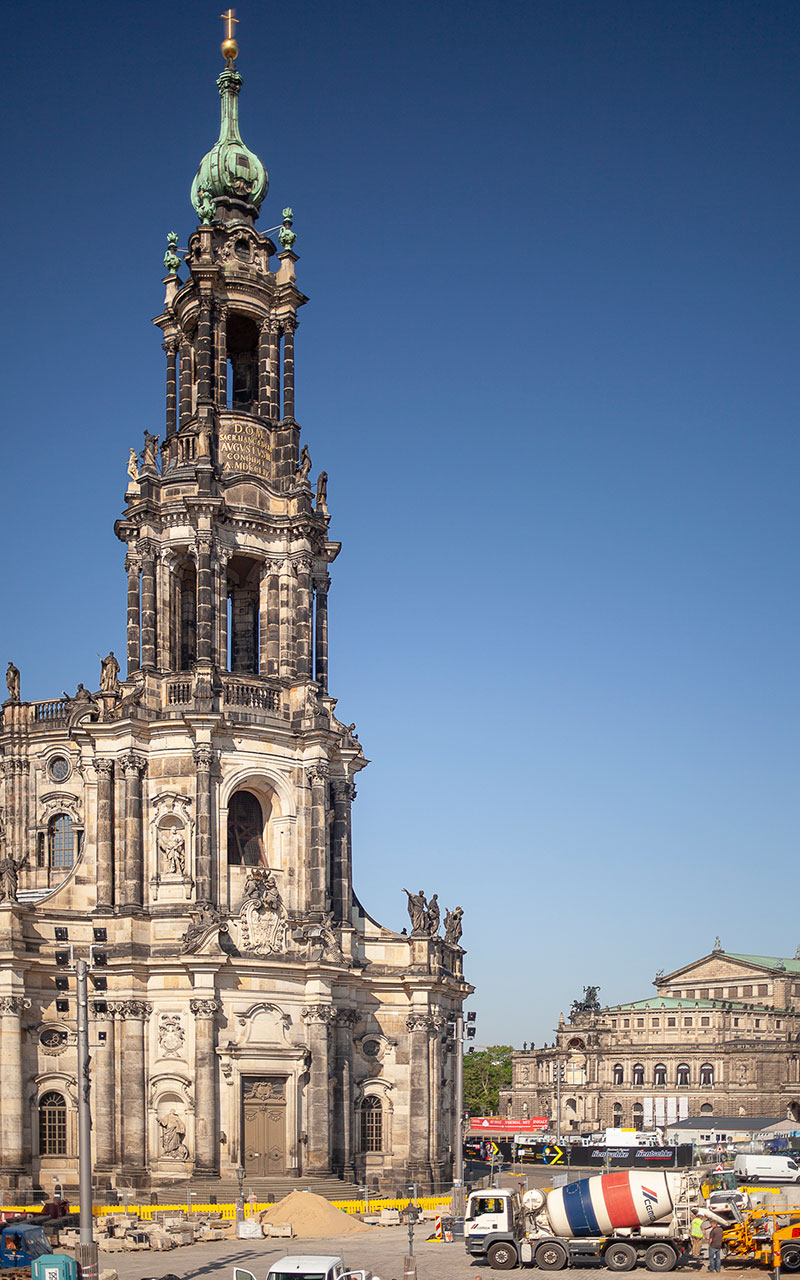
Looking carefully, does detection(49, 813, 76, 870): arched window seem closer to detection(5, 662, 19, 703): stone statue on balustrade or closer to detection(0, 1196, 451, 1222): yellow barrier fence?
detection(5, 662, 19, 703): stone statue on balustrade

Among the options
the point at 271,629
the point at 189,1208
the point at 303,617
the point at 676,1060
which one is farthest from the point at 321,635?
the point at 676,1060

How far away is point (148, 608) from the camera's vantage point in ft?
218

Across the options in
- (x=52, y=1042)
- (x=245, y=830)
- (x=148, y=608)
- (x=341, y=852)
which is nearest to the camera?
(x=52, y=1042)

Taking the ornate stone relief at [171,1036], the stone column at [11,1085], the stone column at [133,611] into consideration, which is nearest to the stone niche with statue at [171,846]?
the ornate stone relief at [171,1036]

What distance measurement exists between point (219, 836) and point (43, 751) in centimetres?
1782

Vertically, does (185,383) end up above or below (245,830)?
above

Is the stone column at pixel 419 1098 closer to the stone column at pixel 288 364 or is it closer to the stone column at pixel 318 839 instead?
the stone column at pixel 318 839

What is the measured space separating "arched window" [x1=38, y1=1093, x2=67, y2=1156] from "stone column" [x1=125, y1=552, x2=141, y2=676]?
58.6 feet

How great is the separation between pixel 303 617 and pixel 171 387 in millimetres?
13438

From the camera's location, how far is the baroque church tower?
2367 inches

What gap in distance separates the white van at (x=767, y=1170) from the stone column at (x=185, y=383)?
141 feet

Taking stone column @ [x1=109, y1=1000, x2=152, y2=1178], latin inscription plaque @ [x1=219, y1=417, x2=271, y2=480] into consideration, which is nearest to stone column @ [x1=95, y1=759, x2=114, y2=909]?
stone column @ [x1=109, y1=1000, x2=152, y2=1178]

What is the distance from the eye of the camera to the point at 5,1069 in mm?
58812

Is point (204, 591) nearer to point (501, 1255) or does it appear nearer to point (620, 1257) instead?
point (501, 1255)
